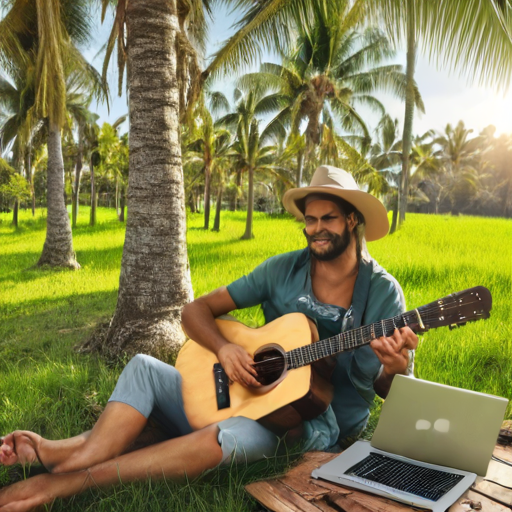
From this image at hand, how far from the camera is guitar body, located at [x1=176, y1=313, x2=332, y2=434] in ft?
5.92

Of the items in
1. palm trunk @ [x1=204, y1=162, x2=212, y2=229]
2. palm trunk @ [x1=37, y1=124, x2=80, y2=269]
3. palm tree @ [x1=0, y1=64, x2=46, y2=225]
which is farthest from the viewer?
palm tree @ [x1=0, y1=64, x2=46, y2=225]

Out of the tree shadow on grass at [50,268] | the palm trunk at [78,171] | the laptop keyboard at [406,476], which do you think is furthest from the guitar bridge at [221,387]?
the palm trunk at [78,171]

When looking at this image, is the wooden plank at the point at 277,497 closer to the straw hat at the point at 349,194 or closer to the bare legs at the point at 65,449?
the bare legs at the point at 65,449

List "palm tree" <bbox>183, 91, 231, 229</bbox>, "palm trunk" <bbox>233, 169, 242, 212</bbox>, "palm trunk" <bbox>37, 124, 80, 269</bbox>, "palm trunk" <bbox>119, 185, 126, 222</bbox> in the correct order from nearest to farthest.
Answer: "palm tree" <bbox>183, 91, 231, 229</bbox>, "palm trunk" <bbox>119, 185, 126, 222</bbox>, "palm trunk" <bbox>37, 124, 80, 269</bbox>, "palm trunk" <bbox>233, 169, 242, 212</bbox>

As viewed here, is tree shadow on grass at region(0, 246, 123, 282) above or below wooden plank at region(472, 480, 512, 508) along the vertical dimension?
above

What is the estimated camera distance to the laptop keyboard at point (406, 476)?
5.27ft

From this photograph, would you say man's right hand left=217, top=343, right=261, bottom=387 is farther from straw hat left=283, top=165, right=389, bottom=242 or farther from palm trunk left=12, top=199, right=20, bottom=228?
palm trunk left=12, top=199, right=20, bottom=228

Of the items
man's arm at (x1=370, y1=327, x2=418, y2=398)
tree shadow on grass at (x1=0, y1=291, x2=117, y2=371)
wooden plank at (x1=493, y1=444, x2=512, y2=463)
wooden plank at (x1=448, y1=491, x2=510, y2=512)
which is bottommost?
tree shadow on grass at (x1=0, y1=291, x2=117, y2=371)

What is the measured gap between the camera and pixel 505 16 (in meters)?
3.71

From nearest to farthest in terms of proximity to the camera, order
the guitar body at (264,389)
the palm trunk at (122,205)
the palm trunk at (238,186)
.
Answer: the guitar body at (264,389) → the palm trunk at (122,205) → the palm trunk at (238,186)

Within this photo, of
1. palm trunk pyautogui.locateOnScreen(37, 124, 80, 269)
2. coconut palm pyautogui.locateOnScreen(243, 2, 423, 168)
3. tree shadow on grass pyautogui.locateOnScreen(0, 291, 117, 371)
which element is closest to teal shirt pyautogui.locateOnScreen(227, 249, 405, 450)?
tree shadow on grass pyautogui.locateOnScreen(0, 291, 117, 371)

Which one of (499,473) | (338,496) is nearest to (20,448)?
(338,496)

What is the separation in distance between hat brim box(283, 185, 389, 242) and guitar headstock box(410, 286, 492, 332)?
1.69 ft

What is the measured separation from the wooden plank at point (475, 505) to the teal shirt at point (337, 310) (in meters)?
0.50
